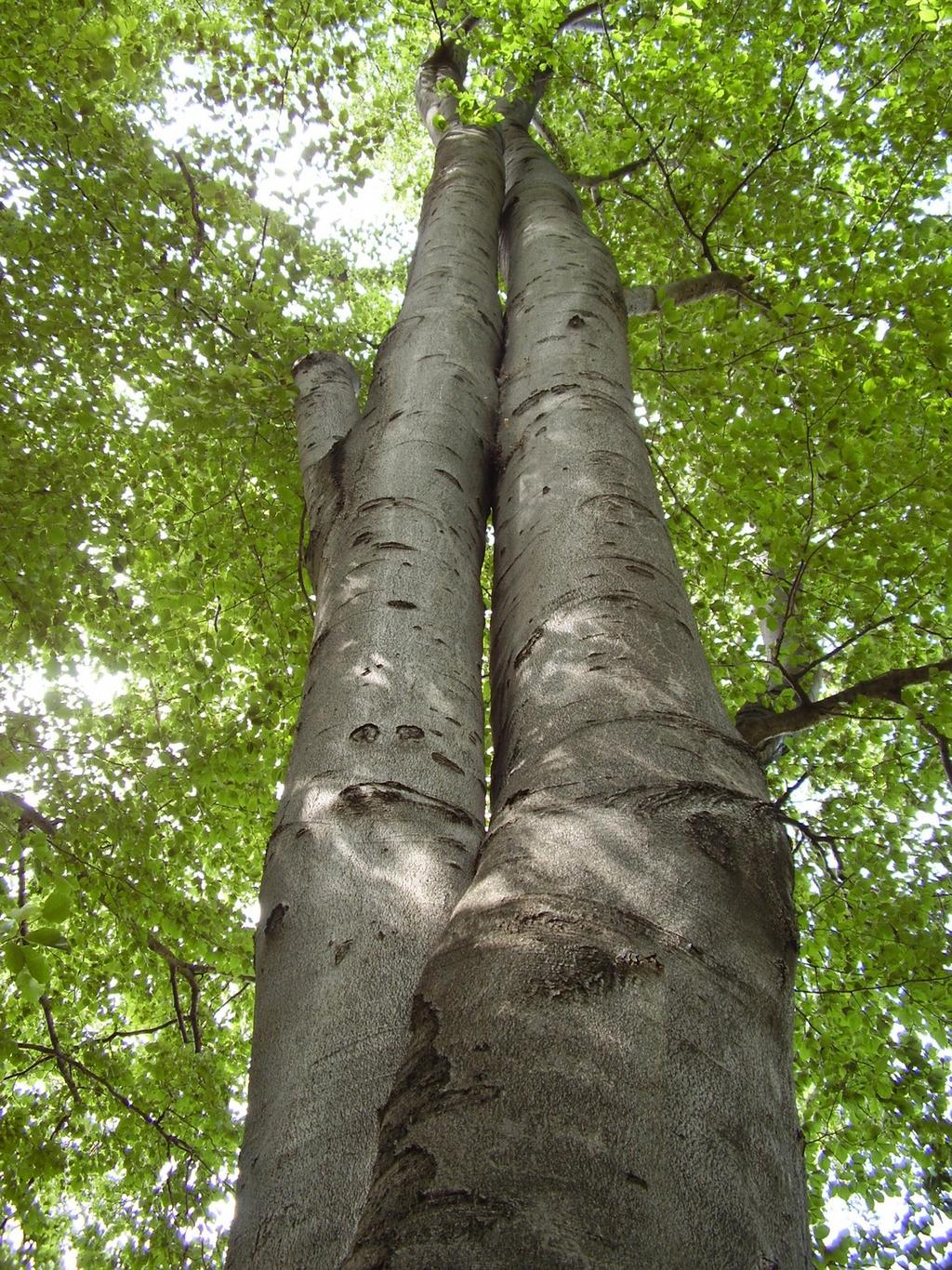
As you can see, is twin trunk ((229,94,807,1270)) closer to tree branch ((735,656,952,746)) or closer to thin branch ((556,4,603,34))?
tree branch ((735,656,952,746))

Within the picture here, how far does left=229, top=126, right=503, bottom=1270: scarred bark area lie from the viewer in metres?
1.20

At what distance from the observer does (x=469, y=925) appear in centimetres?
119

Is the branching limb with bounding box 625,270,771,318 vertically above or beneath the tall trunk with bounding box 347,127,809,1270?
above

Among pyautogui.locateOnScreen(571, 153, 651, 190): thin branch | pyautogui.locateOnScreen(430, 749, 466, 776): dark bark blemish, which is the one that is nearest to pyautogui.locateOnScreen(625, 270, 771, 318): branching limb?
pyautogui.locateOnScreen(571, 153, 651, 190): thin branch

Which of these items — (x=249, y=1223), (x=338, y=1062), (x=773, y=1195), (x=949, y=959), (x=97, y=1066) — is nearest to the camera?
(x=773, y=1195)

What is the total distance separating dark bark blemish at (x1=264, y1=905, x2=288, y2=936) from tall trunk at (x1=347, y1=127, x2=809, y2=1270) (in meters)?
0.43

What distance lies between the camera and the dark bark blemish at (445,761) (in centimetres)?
179

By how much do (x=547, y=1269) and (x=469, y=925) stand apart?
18.7 inches

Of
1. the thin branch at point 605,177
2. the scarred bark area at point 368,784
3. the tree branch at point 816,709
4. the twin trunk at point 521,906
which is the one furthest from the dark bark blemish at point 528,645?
the thin branch at point 605,177

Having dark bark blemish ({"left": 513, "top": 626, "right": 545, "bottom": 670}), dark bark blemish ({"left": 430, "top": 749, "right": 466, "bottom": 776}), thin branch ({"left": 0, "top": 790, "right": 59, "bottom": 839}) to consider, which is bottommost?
dark bark blemish ({"left": 430, "top": 749, "right": 466, "bottom": 776})

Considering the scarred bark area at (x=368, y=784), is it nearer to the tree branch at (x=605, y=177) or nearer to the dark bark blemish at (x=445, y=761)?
the dark bark blemish at (x=445, y=761)

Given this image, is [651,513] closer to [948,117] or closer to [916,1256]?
[916,1256]

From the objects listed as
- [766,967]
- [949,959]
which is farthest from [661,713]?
[949,959]

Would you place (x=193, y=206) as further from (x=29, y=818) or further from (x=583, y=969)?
(x=583, y=969)
